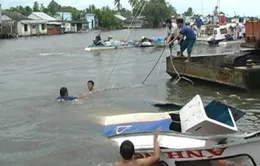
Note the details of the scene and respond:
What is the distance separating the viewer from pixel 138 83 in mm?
20406

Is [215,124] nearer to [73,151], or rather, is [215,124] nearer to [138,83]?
[73,151]

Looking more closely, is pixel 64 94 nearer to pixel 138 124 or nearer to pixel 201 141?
pixel 138 124

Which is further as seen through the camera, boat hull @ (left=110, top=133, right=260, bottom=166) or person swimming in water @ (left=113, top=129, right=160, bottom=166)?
boat hull @ (left=110, top=133, right=260, bottom=166)

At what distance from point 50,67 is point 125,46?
475 inches

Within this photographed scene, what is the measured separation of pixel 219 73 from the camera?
16344 mm

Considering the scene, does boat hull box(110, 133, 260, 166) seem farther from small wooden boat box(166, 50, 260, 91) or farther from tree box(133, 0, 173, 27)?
tree box(133, 0, 173, 27)

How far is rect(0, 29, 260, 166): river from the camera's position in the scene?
10.2 m

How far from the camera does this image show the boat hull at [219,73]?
1521 cm

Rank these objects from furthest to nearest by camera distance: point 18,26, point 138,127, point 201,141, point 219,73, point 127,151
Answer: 1. point 18,26
2. point 219,73
3. point 138,127
4. point 201,141
5. point 127,151

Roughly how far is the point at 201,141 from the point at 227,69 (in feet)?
29.8

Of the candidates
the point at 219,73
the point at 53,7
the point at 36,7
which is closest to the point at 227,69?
the point at 219,73

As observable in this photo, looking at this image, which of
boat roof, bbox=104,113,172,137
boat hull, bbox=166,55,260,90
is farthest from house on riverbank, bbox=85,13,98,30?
boat roof, bbox=104,113,172,137

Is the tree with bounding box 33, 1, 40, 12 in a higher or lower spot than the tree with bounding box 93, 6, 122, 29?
higher

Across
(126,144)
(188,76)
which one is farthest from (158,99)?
(126,144)
